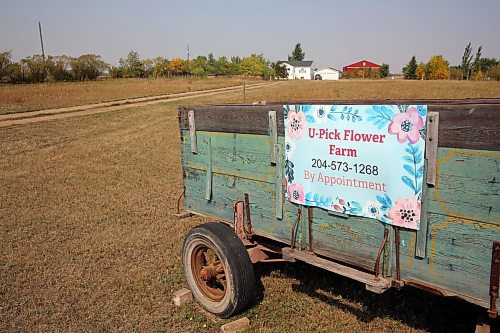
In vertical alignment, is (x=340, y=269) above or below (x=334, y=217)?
below

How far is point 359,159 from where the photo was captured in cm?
264

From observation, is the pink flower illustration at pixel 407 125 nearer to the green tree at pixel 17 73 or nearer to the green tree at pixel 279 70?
the green tree at pixel 17 73

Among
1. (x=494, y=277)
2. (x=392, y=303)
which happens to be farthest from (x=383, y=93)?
(x=494, y=277)

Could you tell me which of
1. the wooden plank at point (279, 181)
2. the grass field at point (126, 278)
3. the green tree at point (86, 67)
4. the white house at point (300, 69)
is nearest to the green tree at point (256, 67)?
the white house at point (300, 69)

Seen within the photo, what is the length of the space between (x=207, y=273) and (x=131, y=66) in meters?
85.3

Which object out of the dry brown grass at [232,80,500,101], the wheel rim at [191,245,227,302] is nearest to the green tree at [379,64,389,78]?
the dry brown grass at [232,80,500,101]

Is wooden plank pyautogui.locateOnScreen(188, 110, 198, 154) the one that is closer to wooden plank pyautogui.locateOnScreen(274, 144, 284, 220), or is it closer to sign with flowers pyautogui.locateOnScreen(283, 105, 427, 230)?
wooden plank pyautogui.locateOnScreen(274, 144, 284, 220)

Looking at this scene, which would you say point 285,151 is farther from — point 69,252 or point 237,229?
point 69,252

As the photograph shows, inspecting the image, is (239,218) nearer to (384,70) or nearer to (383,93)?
(383,93)

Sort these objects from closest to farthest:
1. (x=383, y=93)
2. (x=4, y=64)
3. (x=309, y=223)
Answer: (x=309, y=223) → (x=383, y=93) → (x=4, y=64)

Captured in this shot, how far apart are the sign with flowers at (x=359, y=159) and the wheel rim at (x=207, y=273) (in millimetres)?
1145

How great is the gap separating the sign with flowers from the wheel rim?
1.15m

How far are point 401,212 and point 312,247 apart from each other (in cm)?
84

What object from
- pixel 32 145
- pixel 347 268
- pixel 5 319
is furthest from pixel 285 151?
pixel 32 145
